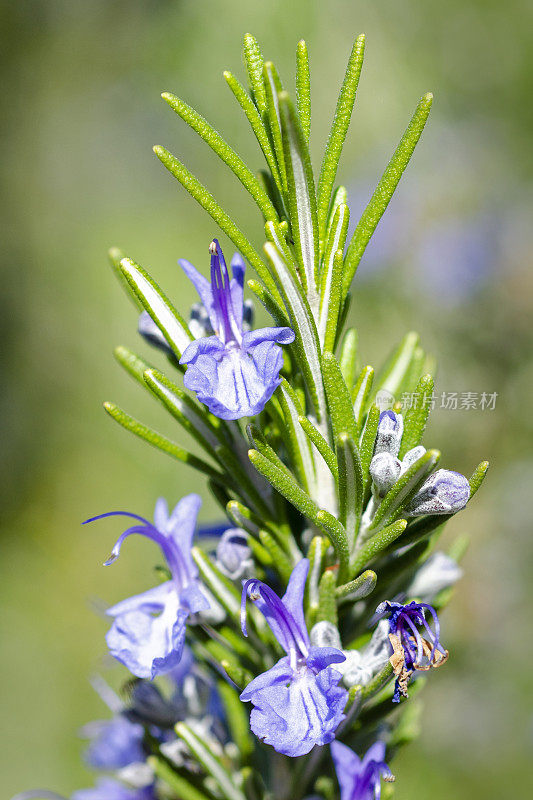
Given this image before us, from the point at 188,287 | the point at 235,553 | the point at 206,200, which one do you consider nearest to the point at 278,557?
Answer: the point at 235,553

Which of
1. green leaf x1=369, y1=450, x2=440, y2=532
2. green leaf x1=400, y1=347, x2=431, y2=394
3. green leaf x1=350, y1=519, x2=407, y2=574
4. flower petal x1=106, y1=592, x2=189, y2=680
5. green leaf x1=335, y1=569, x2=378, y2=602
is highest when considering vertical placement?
green leaf x1=400, y1=347, x2=431, y2=394

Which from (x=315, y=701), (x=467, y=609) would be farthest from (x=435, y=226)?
(x=315, y=701)

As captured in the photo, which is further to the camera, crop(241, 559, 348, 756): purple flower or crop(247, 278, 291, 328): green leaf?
crop(247, 278, 291, 328): green leaf

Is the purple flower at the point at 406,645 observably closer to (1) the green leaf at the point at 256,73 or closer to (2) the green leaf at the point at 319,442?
(2) the green leaf at the point at 319,442

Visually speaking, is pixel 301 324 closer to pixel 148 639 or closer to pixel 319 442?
pixel 319 442

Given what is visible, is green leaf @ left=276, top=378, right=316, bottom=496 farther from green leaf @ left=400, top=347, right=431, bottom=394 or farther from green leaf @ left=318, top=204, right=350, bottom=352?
green leaf @ left=400, top=347, right=431, bottom=394

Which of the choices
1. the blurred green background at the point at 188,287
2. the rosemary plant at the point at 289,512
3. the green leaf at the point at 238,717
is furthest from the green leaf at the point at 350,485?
the blurred green background at the point at 188,287

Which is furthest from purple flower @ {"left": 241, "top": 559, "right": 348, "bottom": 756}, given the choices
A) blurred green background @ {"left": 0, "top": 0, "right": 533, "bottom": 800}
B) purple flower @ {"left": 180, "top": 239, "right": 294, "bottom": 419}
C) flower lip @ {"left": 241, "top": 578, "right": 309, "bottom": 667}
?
blurred green background @ {"left": 0, "top": 0, "right": 533, "bottom": 800}
